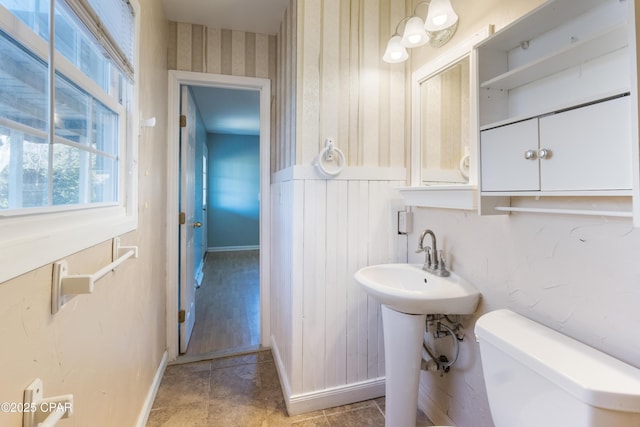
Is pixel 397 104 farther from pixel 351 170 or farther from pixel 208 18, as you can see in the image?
pixel 208 18

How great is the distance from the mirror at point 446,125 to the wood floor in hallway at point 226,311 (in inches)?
74.4

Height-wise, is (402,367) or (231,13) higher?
(231,13)

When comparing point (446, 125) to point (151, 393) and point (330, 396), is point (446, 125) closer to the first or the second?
point (330, 396)

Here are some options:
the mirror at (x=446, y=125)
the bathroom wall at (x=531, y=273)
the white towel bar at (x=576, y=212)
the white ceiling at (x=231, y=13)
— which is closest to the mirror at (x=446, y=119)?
the mirror at (x=446, y=125)

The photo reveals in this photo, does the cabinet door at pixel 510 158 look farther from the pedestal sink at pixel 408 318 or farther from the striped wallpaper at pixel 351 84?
the striped wallpaper at pixel 351 84

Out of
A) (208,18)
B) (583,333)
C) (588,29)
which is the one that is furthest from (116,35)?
(583,333)

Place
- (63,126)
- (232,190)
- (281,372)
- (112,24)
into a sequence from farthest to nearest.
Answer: (232,190), (281,372), (112,24), (63,126)

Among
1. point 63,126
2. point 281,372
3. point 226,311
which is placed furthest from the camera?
point 226,311

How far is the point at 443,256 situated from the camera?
1536mm

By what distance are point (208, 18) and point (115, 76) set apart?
122cm

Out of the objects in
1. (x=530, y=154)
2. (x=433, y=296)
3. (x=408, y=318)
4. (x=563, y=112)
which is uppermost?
(x=563, y=112)

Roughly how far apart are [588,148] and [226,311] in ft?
10.1

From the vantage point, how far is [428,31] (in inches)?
58.7

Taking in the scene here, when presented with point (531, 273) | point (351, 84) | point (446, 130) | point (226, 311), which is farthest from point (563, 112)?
point (226, 311)
